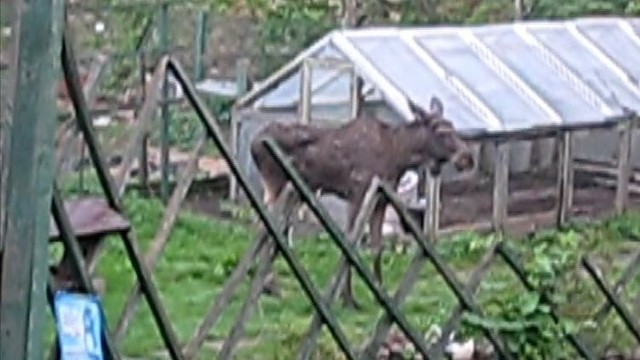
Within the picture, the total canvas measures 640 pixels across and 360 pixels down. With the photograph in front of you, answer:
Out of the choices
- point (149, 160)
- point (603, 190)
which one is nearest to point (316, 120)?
point (149, 160)

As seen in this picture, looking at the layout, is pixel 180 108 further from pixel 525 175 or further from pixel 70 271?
pixel 70 271

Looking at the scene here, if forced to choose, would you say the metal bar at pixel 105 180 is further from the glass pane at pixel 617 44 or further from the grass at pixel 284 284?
the glass pane at pixel 617 44

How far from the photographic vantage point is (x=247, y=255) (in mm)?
5281

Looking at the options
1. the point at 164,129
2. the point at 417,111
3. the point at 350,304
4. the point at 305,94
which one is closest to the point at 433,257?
the point at 350,304

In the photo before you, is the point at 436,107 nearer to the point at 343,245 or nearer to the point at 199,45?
the point at 199,45

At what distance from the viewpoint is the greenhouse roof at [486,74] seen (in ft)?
39.3

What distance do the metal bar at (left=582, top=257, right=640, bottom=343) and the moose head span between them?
4740 mm

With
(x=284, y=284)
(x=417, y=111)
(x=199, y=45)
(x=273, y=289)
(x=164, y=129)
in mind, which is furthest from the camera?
(x=199, y=45)

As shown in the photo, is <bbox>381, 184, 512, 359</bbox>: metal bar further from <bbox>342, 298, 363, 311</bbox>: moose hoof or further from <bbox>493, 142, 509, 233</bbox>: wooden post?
<bbox>493, 142, 509, 233</bbox>: wooden post

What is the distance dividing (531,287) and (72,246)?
2.72 meters

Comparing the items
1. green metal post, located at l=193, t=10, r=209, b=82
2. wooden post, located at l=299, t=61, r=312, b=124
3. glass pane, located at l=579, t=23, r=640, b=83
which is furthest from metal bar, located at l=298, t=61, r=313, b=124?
glass pane, located at l=579, t=23, r=640, b=83

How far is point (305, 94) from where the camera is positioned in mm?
12328

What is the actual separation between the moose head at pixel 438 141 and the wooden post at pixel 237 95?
1419 millimetres

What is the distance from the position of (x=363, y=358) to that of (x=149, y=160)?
7798 mm
